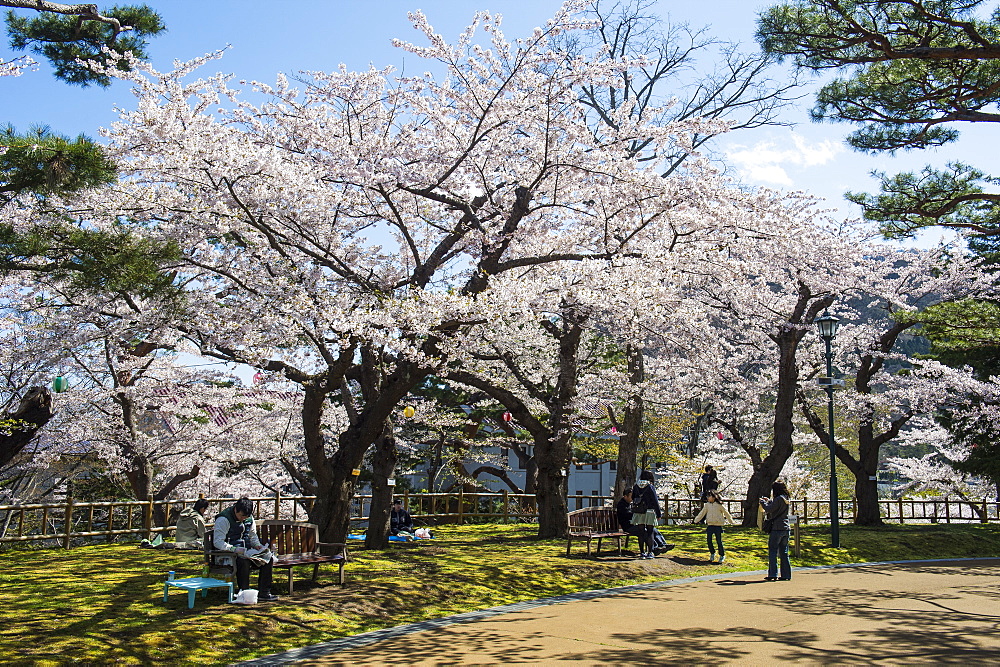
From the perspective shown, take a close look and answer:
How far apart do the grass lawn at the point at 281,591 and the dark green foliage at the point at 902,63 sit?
26.2 ft

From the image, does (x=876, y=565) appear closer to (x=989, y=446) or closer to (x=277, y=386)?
(x=989, y=446)

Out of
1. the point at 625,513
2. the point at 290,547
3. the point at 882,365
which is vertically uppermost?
the point at 882,365

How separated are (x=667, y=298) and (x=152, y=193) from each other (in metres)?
8.61

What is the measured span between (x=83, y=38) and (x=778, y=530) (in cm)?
1260

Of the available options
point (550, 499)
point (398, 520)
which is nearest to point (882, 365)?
point (550, 499)

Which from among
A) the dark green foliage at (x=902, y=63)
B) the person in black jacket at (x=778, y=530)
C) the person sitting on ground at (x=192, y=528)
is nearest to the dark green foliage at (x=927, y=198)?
the dark green foliage at (x=902, y=63)

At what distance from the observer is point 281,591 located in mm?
9844

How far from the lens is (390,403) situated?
12117 millimetres

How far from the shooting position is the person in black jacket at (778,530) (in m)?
12.3

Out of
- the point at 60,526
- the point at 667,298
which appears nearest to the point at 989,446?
the point at 667,298

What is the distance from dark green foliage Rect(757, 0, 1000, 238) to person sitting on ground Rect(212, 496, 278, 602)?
967cm

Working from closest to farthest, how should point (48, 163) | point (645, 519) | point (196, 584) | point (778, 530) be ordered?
point (48, 163), point (196, 584), point (778, 530), point (645, 519)

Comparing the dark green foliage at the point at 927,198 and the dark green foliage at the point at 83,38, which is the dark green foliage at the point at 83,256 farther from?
the dark green foliage at the point at 927,198

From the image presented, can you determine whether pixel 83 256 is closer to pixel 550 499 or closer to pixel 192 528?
pixel 192 528
